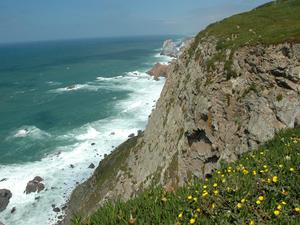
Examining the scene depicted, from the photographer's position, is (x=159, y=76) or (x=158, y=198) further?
(x=159, y=76)

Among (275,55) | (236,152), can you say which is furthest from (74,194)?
(275,55)

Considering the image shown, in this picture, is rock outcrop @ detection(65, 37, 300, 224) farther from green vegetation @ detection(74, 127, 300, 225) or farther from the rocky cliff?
green vegetation @ detection(74, 127, 300, 225)

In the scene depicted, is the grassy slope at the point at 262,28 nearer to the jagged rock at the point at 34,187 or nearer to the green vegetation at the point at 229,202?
the green vegetation at the point at 229,202

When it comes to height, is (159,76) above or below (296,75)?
below

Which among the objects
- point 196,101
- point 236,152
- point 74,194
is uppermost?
point 196,101

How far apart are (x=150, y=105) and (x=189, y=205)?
89.7 metres

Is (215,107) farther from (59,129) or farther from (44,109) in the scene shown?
(44,109)

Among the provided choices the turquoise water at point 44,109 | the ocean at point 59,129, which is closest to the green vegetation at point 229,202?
the ocean at point 59,129

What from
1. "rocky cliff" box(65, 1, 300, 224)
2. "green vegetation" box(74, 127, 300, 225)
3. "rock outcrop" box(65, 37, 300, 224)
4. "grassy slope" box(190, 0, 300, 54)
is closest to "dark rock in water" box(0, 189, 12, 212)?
"rock outcrop" box(65, 37, 300, 224)

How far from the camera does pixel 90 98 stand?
115 m

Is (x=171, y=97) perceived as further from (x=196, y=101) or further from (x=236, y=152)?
(x=236, y=152)

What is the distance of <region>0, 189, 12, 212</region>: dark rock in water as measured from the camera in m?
55.5

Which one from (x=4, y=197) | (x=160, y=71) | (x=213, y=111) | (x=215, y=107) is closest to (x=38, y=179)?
(x=4, y=197)

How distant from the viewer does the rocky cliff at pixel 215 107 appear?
933 inches
